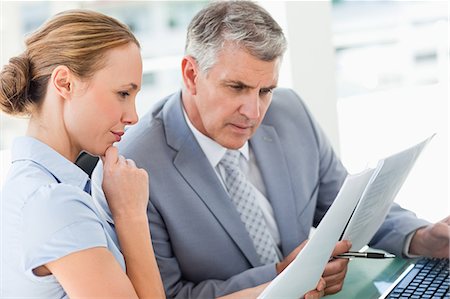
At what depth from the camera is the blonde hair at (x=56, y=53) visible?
4.85 feet

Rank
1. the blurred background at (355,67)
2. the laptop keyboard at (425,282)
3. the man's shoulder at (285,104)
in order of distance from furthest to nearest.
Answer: the blurred background at (355,67) < the man's shoulder at (285,104) < the laptop keyboard at (425,282)

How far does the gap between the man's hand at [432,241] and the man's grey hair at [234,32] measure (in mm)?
572

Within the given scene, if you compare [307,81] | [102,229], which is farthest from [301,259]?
[307,81]

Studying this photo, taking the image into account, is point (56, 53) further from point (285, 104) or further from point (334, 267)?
point (285, 104)

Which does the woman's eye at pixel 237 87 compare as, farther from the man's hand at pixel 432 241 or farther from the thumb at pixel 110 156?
the man's hand at pixel 432 241

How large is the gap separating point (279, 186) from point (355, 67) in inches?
219

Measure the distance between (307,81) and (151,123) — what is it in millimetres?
1425

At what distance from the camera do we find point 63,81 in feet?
4.85

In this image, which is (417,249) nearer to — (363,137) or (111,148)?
(111,148)

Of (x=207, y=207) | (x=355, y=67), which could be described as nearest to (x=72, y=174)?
(x=207, y=207)

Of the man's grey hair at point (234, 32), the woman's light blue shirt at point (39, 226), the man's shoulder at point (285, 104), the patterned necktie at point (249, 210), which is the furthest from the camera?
the man's shoulder at point (285, 104)

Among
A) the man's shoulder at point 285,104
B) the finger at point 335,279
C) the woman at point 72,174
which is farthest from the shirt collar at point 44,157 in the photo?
the man's shoulder at point 285,104

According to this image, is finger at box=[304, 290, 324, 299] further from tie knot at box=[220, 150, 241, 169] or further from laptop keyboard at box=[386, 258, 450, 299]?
tie knot at box=[220, 150, 241, 169]

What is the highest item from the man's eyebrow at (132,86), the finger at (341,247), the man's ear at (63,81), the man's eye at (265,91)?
the man's ear at (63,81)
